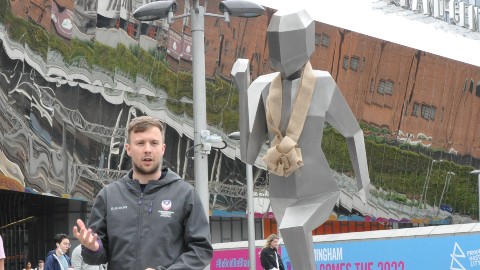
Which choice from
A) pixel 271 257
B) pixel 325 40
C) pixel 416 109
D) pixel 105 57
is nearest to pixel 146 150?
pixel 271 257

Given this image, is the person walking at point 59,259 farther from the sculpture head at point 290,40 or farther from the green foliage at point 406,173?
the green foliage at point 406,173

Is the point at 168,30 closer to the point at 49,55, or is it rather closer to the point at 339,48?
the point at 49,55

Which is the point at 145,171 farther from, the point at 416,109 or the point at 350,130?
the point at 416,109

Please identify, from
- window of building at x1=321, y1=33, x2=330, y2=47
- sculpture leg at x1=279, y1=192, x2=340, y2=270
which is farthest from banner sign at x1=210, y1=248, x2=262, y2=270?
window of building at x1=321, y1=33, x2=330, y2=47

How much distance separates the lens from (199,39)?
1680cm

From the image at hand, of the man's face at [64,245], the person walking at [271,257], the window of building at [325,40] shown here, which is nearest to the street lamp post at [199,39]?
the person walking at [271,257]

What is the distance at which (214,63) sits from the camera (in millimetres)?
42750

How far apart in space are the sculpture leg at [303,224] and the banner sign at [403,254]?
6.13 meters

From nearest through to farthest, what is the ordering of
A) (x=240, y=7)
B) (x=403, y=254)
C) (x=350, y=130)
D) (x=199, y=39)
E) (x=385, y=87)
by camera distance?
(x=350, y=130), (x=240, y=7), (x=403, y=254), (x=199, y=39), (x=385, y=87)

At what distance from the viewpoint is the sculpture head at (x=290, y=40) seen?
9.02 m

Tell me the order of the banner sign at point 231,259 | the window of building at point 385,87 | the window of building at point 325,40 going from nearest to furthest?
the banner sign at point 231,259
the window of building at point 325,40
the window of building at point 385,87

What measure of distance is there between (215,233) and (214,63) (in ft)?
31.5

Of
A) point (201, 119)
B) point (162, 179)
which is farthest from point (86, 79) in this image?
point (162, 179)

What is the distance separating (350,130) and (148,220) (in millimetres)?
4420
